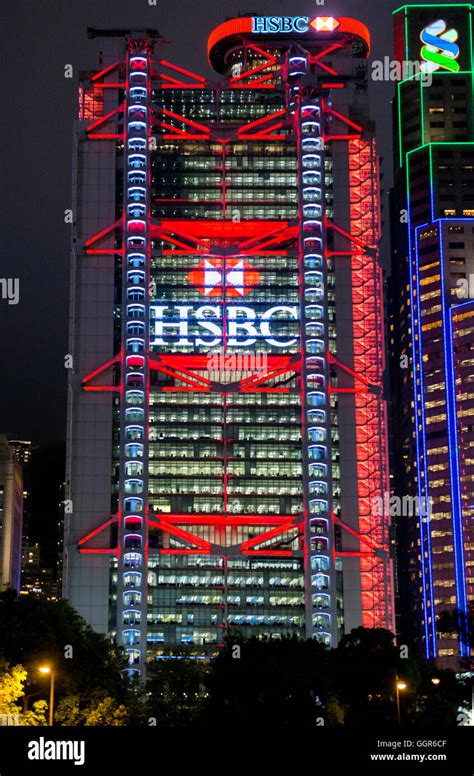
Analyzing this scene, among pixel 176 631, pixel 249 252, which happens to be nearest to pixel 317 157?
pixel 249 252

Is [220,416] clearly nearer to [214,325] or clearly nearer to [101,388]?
[214,325]

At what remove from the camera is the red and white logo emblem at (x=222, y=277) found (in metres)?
197

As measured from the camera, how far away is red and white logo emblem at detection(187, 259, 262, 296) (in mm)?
197375

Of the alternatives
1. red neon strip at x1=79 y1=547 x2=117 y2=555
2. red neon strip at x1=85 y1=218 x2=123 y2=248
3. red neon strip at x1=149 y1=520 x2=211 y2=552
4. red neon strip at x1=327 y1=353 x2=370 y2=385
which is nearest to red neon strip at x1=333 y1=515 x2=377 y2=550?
red neon strip at x1=149 y1=520 x2=211 y2=552

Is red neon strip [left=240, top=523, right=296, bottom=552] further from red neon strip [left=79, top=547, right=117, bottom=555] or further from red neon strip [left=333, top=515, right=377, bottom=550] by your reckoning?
red neon strip [left=79, top=547, right=117, bottom=555]

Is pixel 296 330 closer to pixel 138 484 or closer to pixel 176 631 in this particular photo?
pixel 138 484

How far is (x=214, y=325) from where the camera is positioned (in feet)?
639

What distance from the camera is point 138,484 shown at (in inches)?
6983

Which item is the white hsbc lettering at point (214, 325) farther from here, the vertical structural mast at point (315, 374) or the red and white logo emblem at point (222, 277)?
the vertical structural mast at point (315, 374)

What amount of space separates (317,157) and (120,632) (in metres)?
81.8

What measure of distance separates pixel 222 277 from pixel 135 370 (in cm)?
2450

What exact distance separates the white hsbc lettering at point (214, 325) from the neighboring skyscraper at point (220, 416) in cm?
26

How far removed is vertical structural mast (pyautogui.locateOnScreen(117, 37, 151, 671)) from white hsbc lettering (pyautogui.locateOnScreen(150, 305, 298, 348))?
9082 mm

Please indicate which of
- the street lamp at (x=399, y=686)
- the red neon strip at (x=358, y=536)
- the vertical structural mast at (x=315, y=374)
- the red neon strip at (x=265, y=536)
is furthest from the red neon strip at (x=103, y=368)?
the street lamp at (x=399, y=686)
